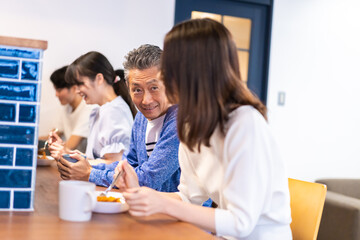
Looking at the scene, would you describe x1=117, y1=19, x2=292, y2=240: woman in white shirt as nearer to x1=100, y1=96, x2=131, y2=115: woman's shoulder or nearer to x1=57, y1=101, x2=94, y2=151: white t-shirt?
x1=100, y1=96, x2=131, y2=115: woman's shoulder

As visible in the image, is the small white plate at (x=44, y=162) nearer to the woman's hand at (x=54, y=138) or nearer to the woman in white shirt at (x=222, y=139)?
the woman's hand at (x=54, y=138)

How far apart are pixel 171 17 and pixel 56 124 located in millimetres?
1296

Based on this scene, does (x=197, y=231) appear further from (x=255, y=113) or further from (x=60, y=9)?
(x=60, y=9)

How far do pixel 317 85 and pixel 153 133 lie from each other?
3.00m

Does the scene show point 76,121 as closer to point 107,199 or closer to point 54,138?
point 54,138

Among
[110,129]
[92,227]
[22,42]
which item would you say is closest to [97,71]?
[110,129]

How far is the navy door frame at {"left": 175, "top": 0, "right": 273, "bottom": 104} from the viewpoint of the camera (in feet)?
13.7

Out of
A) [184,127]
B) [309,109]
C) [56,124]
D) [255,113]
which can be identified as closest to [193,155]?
[184,127]

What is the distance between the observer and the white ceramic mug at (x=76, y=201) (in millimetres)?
1044

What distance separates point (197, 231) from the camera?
3.48 feet

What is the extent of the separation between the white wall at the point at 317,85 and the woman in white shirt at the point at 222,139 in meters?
3.13

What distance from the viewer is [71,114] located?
144 inches

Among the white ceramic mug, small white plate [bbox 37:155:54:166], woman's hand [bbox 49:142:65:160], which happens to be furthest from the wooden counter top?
small white plate [bbox 37:155:54:166]

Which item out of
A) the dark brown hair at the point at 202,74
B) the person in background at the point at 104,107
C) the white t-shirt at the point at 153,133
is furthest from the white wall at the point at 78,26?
the dark brown hair at the point at 202,74
